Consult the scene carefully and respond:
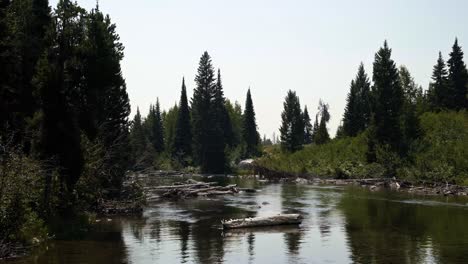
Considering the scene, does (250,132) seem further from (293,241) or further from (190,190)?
(293,241)

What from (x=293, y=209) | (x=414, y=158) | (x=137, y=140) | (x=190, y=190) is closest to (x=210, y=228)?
(x=293, y=209)

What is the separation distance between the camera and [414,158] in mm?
71250

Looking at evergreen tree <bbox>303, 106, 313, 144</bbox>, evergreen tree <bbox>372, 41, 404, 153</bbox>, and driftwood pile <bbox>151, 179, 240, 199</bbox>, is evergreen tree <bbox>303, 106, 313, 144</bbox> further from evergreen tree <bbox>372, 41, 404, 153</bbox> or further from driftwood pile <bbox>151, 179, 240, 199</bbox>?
driftwood pile <bbox>151, 179, 240, 199</bbox>

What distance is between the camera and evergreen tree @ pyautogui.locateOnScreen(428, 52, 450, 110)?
9075cm

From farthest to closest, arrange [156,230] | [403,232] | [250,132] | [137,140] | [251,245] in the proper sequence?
[250,132]
[137,140]
[156,230]
[403,232]
[251,245]

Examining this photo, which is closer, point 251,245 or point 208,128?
point 251,245

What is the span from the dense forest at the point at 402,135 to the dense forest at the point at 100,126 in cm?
18

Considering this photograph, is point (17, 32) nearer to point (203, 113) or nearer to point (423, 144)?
point (423, 144)

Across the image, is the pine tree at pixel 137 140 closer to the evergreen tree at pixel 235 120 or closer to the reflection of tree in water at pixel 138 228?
the reflection of tree in water at pixel 138 228

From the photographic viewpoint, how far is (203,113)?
11231 cm

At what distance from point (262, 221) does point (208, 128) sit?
79093mm

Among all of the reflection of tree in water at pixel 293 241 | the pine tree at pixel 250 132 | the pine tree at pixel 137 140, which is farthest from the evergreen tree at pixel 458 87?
the reflection of tree in water at pixel 293 241

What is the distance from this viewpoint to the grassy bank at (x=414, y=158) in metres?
61.4

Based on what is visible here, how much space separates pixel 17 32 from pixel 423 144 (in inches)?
2330
